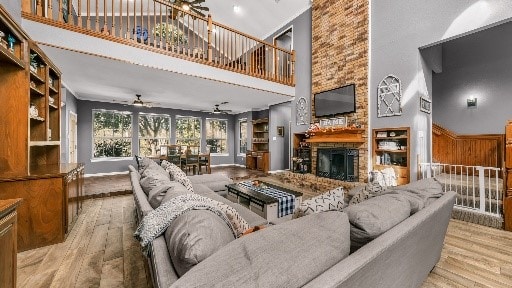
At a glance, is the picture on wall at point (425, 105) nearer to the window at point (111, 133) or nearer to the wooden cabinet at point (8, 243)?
the wooden cabinet at point (8, 243)

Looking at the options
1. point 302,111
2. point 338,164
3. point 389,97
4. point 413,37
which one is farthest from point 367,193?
point 302,111

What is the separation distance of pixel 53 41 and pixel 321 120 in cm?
540

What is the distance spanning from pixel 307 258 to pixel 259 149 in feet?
27.5

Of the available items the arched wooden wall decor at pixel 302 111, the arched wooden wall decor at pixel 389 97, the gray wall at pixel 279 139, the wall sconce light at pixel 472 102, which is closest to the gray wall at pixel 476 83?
the wall sconce light at pixel 472 102

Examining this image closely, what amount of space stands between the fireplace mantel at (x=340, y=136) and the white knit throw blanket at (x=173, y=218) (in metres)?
4.19

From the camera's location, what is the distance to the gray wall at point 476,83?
514 cm

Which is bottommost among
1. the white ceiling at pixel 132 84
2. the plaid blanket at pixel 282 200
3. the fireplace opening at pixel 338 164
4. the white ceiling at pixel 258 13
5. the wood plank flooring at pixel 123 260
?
the wood plank flooring at pixel 123 260

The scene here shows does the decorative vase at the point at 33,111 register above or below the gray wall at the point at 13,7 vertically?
below

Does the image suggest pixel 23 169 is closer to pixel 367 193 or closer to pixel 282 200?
pixel 282 200

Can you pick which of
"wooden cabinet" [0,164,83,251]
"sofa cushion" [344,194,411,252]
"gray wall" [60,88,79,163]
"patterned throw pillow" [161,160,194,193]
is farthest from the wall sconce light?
→ "gray wall" [60,88,79,163]

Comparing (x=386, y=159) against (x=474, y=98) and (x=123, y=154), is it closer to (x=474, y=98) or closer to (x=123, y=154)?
(x=474, y=98)

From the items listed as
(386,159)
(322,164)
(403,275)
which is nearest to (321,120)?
(322,164)

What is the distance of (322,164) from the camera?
18.8 ft

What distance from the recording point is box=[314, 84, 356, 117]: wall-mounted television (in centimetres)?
499
